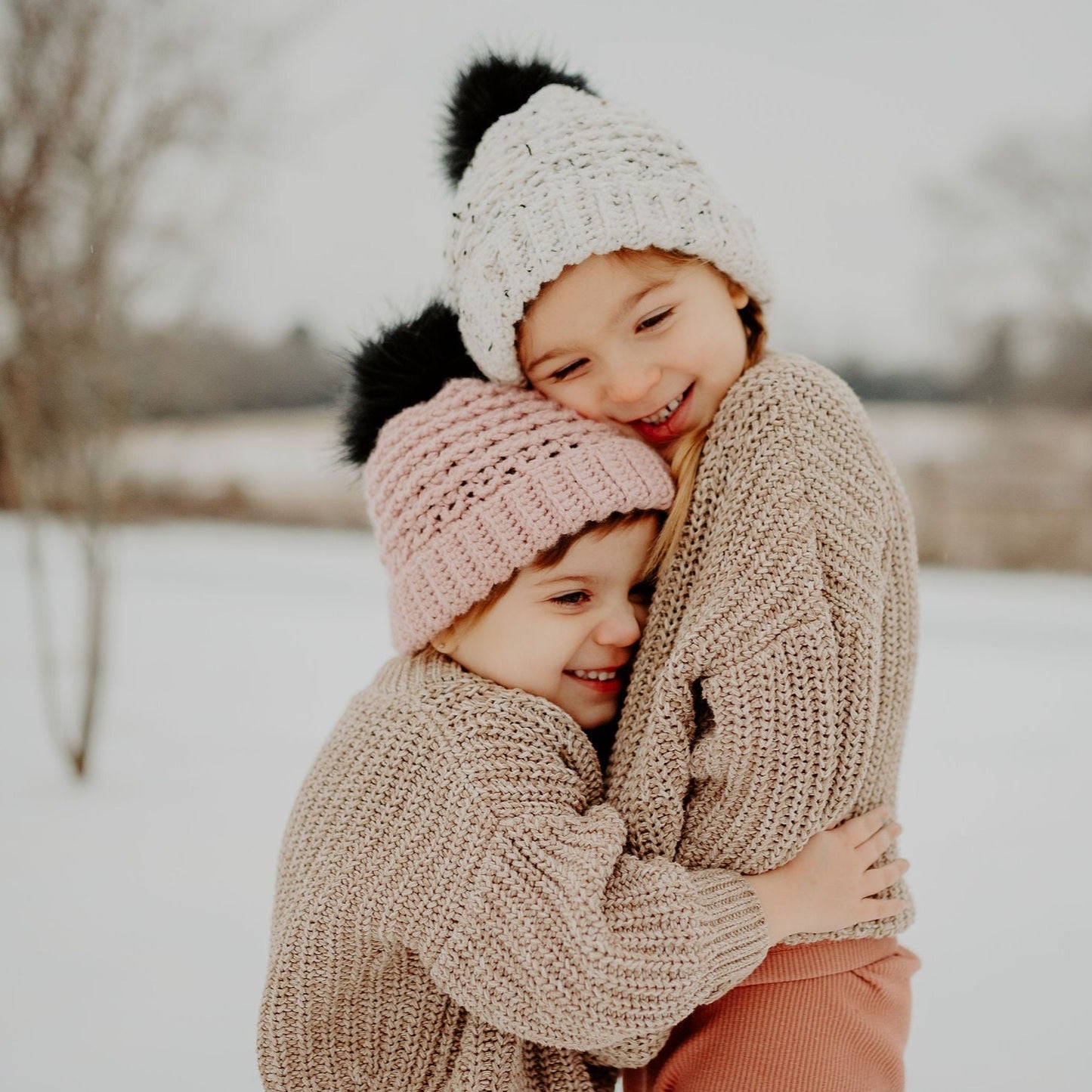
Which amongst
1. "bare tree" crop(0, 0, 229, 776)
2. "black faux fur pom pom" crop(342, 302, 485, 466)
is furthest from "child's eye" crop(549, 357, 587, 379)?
"bare tree" crop(0, 0, 229, 776)

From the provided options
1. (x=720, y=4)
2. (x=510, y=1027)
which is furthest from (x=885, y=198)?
(x=510, y=1027)

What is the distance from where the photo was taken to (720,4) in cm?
269

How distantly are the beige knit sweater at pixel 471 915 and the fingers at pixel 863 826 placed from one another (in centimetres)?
13

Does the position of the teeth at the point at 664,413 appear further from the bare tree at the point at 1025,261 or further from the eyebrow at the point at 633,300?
the bare tree at the point at 1025,261

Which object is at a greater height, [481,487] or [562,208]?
[562,208]

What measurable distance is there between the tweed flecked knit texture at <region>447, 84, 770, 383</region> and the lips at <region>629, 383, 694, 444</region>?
0.49 feet

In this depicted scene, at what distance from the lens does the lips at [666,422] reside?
43.6 inches

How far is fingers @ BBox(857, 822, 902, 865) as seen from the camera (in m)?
0.99

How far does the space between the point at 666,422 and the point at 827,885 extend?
0.52 m

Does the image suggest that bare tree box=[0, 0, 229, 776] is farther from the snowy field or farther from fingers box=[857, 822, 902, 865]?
fingers box=[857, 822, 902, 865]

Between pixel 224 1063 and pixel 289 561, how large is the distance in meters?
2.25

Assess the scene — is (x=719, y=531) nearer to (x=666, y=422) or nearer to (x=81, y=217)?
(x=666, y=422)

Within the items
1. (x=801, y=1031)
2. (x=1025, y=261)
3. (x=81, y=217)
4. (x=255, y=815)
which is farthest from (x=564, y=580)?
(x=1025, y=261)

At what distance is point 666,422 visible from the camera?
1.11 m
